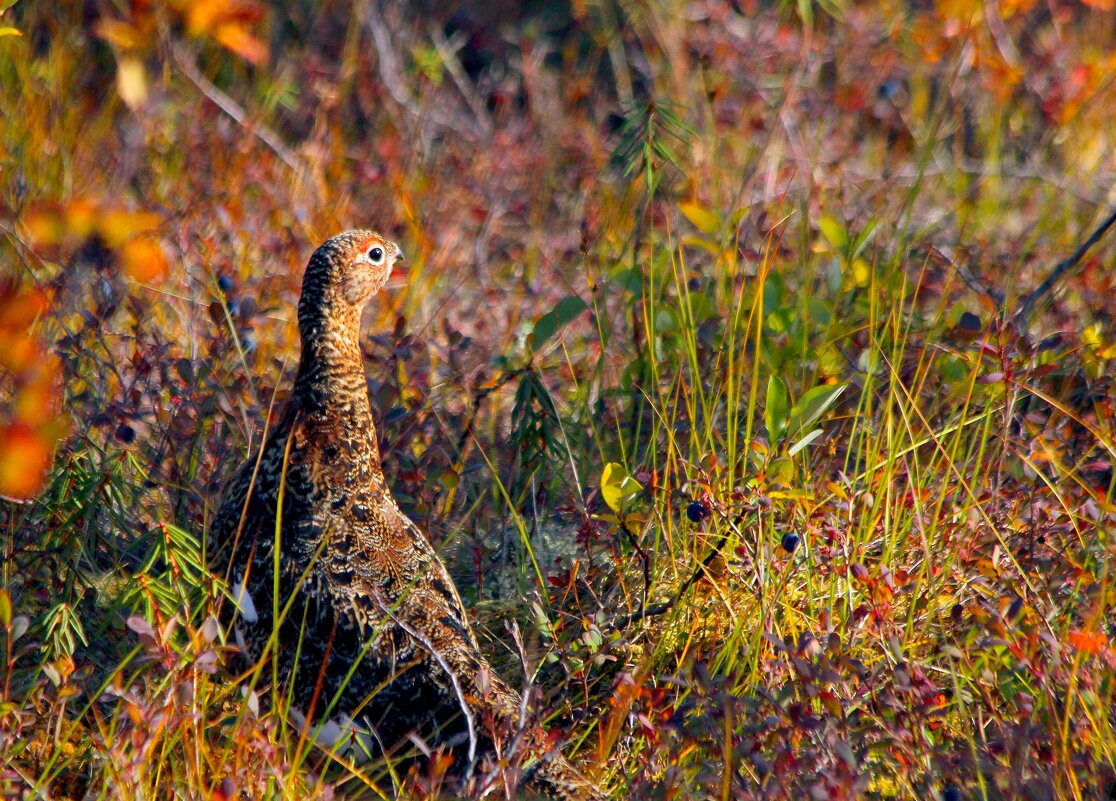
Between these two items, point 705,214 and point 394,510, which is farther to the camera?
point 705,214

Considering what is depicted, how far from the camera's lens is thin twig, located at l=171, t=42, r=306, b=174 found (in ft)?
19.6

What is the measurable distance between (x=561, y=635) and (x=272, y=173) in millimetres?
3536

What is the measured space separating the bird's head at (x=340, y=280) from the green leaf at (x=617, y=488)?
95 cm

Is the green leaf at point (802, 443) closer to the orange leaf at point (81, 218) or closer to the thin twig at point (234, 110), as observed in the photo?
the orange leaf at point (81, 218)

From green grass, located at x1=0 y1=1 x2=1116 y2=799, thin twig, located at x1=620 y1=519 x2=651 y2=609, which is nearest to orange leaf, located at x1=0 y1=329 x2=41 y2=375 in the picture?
green grass, located at x1=0 y1=1 x2=1116 y2=799

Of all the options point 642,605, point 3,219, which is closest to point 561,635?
point 642,605

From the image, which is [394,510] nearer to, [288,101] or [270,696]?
[270,696]

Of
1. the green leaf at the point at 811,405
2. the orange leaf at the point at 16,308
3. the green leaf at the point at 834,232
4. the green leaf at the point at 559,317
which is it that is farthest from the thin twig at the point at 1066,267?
the orange leaf at the point at 16,308

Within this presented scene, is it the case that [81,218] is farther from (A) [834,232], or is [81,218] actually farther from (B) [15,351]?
(A) [834,232]

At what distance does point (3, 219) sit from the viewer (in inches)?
176

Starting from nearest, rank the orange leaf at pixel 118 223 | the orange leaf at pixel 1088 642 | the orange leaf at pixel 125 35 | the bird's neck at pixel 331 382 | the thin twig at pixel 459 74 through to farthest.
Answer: the orange leaf at pixel 118 223 → the orange leaf at pixel 1088 642 → the bird's neck at pixel 331 382 → the orange leaf at pixel 125 35 → the thin twig at pixel 459 74

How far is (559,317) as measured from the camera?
345cm

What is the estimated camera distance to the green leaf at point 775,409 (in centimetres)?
309

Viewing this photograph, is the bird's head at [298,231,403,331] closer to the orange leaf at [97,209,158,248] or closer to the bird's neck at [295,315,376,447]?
the bird's neck at [295,315,376,447]
